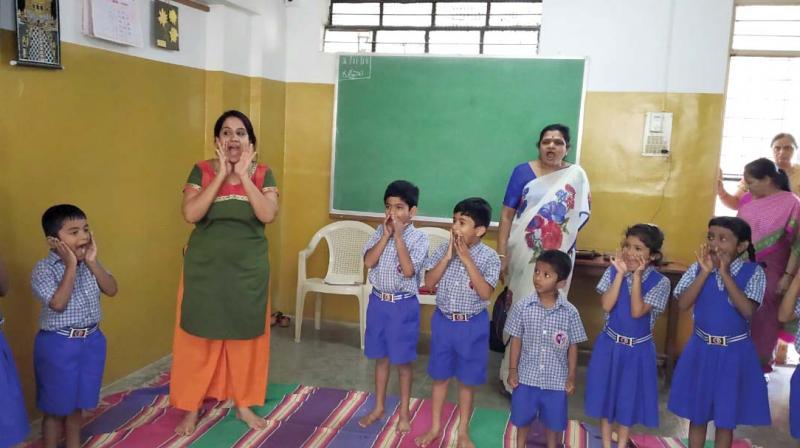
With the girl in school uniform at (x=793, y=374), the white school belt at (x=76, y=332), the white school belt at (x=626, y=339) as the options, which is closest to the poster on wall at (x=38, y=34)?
the white school belt at (x=76, y=332)

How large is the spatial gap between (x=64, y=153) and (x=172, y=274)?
3.69 feet

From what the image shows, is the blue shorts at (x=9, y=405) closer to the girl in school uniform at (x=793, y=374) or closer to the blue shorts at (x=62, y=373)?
the blue shorts at (x=62, y=373)

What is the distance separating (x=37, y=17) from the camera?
8.95 feet

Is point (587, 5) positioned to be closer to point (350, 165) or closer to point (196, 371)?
point (350, 165)

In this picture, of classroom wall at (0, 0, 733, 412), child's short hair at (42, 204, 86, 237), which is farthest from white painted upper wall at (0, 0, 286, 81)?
child's short hair at (42, 204, 86, 237)

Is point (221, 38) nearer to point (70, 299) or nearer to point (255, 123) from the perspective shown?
point (255, 123)

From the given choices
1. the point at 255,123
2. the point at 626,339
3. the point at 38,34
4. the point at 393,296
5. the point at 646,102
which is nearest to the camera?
the point at 626,339

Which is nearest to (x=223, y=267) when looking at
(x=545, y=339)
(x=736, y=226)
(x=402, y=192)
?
(x=402, y=192)

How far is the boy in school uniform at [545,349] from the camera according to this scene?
2.53 metres

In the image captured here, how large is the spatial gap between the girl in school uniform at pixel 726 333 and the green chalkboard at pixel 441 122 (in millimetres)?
1786

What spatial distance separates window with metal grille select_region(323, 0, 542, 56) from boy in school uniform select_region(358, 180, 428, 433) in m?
1.96

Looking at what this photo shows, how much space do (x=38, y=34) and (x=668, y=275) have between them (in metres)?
3.52

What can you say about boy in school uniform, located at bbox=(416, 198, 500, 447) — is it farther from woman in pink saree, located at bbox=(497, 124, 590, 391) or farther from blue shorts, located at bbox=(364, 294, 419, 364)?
woman in pink saree, located at bbox=(497, 124, 590, 391)

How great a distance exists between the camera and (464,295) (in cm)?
269
